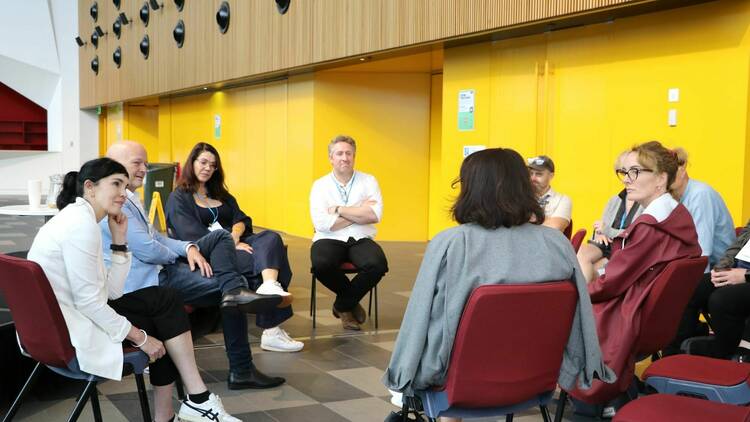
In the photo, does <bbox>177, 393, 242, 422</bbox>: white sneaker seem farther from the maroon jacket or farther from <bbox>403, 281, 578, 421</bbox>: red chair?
the maroon jacket

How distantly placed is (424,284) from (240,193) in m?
12.3

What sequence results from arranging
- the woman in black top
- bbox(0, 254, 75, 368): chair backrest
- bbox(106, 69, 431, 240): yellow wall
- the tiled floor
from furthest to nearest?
bbox(106, 69, 431, 240): yellow wall, the woman in black top, the tiled floor, bbox(0, 254, 75, 368): chair backrest

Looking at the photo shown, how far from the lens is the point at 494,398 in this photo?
2.34m

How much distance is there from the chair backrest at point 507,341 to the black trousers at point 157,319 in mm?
1346

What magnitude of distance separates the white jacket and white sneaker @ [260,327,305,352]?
207 centimetres

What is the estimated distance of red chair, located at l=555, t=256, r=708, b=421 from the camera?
117 inches

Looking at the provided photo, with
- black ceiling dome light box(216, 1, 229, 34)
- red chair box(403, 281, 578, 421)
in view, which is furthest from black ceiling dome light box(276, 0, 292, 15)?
red chair box(403, 281, 578, 421)

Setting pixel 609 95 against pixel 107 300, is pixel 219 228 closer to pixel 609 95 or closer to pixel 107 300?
pixel 107 300

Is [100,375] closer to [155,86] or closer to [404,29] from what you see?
[404,29]

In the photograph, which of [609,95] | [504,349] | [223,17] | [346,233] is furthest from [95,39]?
[504,349]

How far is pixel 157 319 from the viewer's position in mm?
3197

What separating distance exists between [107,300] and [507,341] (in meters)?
1.66

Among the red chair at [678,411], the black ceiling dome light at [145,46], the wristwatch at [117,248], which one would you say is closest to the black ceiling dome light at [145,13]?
the black ceiling dome light at [145,46]

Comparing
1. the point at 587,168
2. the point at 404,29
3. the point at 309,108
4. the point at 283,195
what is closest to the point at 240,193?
the point at 283,195
